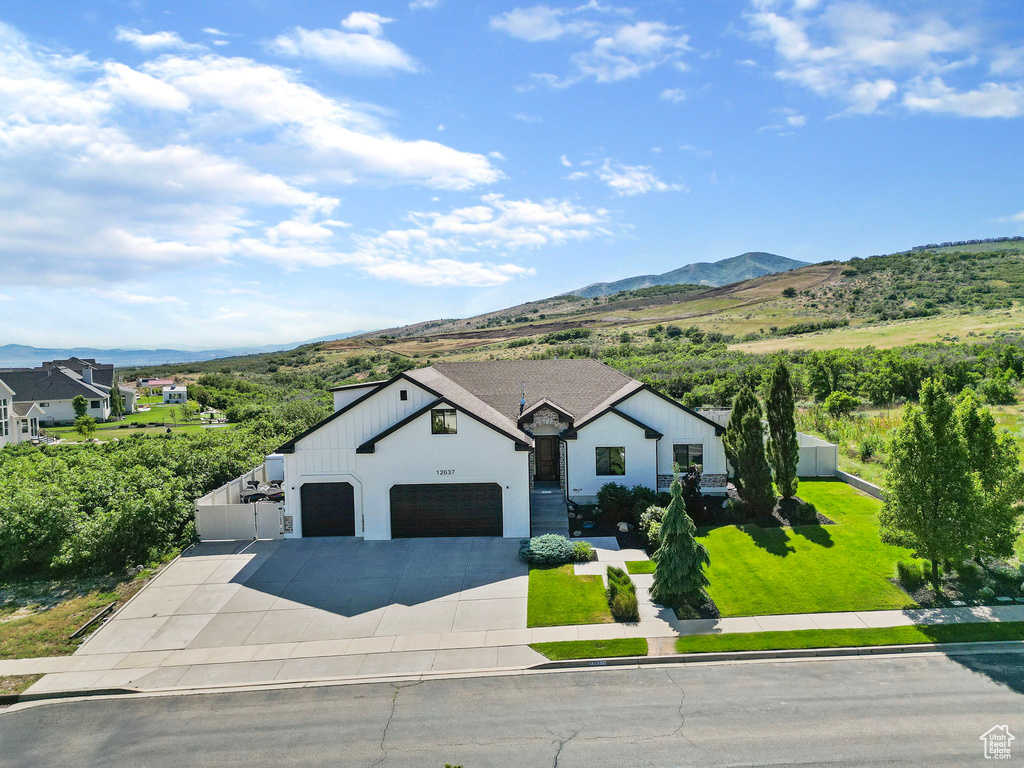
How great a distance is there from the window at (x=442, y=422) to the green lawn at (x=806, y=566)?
11.0 m

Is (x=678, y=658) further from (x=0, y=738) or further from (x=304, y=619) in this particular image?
(x=0, y=738)

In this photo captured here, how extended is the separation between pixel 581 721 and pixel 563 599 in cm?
558

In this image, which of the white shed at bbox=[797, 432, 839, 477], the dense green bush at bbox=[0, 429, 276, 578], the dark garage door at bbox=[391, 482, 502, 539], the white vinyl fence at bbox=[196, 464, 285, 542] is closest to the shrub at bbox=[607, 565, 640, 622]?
the dark garage door at bbox=[391, 482, 502, 539]

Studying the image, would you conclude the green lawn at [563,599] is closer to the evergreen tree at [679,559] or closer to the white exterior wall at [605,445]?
the evergreen tree at [679,559]

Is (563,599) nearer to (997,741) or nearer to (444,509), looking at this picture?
(444,509)

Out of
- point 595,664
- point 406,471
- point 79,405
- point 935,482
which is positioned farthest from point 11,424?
point 935,482

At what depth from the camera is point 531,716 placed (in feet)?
41.1

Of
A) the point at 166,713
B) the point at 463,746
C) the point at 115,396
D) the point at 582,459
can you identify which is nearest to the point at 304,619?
the point at 166,713

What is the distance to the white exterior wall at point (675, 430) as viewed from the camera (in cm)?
2684

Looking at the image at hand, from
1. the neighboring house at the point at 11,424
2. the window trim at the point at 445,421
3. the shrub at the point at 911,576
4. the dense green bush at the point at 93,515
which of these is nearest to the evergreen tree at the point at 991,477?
the shrub at the point at 911,576

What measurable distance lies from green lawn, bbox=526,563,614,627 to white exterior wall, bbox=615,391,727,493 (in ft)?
30.3

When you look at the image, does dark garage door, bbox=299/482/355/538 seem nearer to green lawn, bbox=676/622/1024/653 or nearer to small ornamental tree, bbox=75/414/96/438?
green lawn, bbox=676/622/1024/653

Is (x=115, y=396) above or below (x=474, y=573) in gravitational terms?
above

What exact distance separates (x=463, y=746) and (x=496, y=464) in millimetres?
12566
